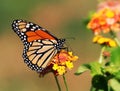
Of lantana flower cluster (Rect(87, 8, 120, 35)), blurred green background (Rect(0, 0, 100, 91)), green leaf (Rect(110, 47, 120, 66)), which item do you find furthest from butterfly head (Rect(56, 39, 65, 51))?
blurred green background (Rect(0, 0, 100, 91))

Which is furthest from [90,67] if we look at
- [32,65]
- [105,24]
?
[105,24]

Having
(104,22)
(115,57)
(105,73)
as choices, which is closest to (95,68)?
(105,73)

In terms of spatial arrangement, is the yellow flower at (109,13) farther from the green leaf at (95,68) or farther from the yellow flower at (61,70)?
the yellow flower at (61,70)

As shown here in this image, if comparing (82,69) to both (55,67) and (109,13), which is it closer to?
(55,67)

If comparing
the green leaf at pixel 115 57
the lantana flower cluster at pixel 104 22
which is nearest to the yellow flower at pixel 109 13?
the lantana flower cluster at pixel 104 22

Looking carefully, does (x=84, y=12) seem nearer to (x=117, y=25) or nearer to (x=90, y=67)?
(x=117, y=25)

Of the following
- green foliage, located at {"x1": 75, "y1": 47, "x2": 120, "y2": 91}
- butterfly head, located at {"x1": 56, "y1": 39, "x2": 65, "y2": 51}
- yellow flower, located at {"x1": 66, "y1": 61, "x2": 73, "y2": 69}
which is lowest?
green foliage, located at {"x1": 75, "y1": 47, "x2": 120, "y2": 91}

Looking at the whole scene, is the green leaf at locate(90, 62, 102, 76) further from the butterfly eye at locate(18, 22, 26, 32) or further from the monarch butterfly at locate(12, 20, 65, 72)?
the butterfly eye at locate(18, 22, 26, 32)
